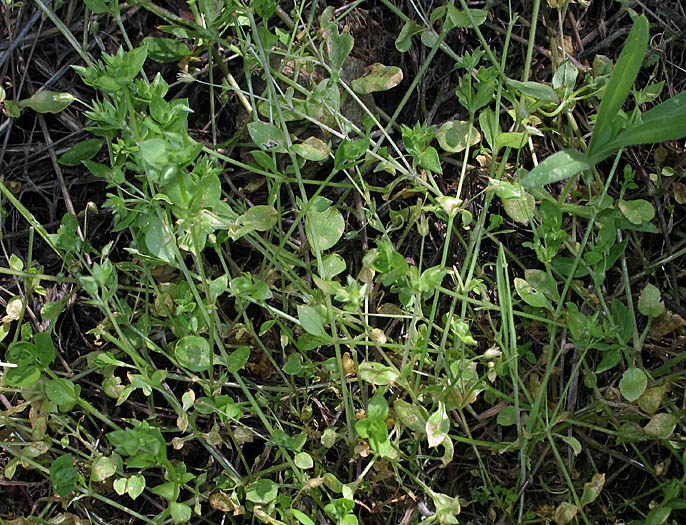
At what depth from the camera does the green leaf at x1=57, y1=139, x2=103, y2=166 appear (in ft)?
5.21

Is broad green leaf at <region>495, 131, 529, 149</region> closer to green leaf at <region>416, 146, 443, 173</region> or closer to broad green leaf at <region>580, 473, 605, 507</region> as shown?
green leaf at <region>416, 146, 443, 173</region>

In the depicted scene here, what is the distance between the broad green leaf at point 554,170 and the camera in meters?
1.27

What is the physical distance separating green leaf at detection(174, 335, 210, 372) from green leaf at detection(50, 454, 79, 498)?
1.26 ft

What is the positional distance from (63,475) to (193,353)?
44 cm

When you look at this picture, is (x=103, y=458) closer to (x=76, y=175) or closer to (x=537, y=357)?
(x=76, y=175)

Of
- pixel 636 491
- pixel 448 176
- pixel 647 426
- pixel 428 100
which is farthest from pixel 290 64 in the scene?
pixel 636 491

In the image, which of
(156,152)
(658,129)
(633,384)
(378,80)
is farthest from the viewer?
(378,80)

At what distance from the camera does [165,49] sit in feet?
5.21

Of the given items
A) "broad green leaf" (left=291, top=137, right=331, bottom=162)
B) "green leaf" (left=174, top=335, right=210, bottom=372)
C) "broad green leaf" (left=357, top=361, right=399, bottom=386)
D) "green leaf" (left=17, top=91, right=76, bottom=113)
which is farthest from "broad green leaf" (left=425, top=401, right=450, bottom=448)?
"green leaf" (left=17, top=91, right=76, bottom=113)

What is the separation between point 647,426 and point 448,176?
0.78 m

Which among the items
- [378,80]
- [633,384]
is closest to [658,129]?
[633,384]

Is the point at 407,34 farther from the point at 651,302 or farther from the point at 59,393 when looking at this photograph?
the point at 59,393

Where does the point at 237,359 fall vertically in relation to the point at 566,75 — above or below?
below

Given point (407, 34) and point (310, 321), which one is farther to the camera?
point (407, 34)
